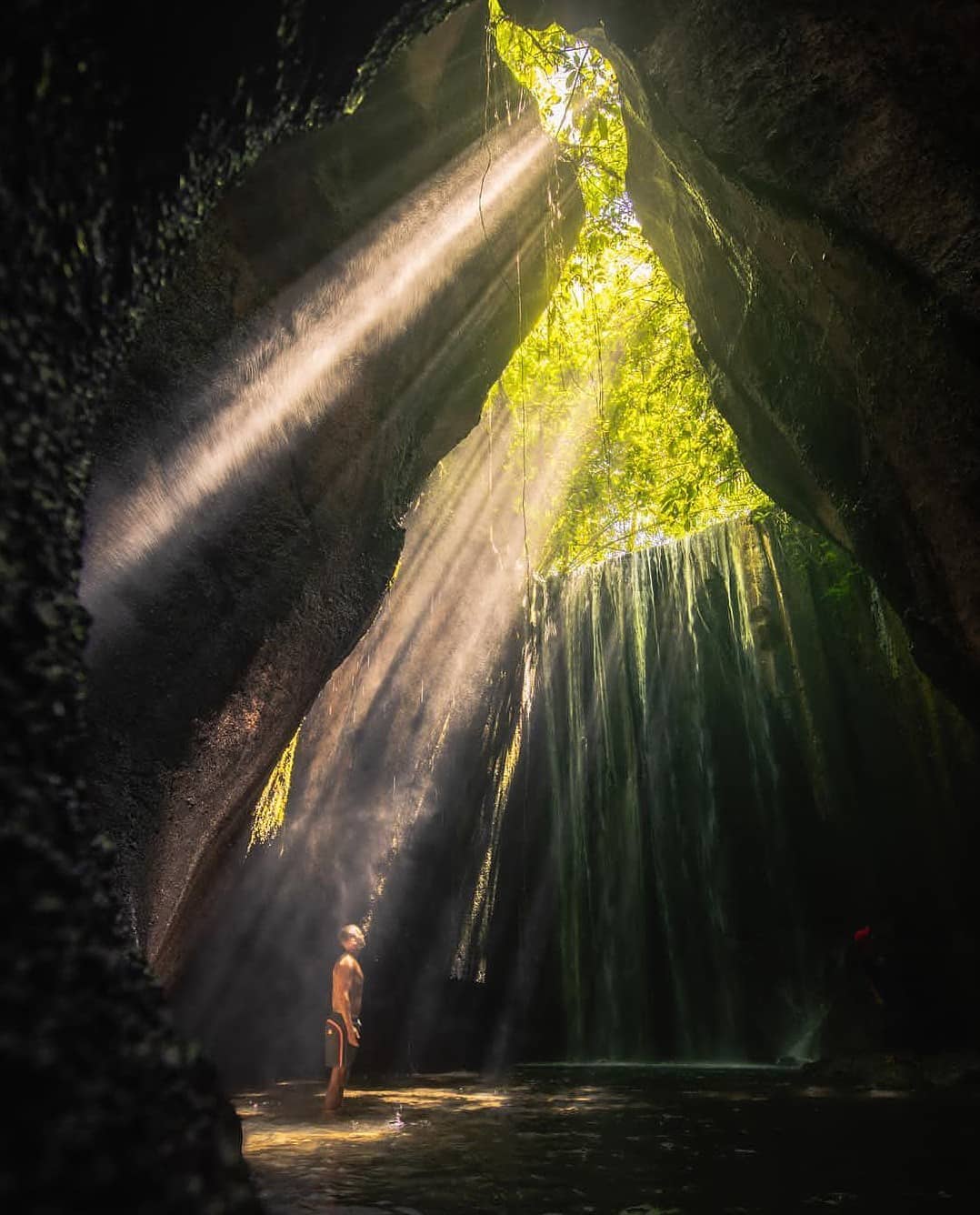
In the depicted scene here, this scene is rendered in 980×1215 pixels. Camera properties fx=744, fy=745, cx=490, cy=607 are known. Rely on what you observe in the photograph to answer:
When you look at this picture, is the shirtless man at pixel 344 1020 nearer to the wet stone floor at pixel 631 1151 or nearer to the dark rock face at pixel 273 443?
the wet stone floor at pixel 631 1151

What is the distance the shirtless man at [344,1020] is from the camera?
25.5ft

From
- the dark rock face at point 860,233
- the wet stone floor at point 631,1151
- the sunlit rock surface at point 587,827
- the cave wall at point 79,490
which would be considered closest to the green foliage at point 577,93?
the dark rock face at point 860,233

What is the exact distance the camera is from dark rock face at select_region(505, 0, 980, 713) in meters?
3.23

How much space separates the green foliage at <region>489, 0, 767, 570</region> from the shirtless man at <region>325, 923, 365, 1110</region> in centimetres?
639

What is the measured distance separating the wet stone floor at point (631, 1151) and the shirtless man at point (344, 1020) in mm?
314

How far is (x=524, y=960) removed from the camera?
1300 cm

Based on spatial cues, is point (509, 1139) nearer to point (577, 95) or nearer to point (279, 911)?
point (279, 911)

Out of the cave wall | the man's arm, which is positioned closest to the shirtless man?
the man's arm

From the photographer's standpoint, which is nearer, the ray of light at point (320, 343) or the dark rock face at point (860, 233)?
the dark rock face at point (860, 233)

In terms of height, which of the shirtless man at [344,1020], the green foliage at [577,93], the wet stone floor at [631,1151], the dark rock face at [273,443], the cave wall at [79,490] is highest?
the green foliage at [577,93]

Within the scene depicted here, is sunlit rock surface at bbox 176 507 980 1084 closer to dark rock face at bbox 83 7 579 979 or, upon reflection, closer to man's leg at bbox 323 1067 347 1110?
man's leg at bbox 323 1067 347 1110

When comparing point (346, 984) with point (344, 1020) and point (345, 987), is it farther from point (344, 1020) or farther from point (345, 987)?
point (344, 1020)

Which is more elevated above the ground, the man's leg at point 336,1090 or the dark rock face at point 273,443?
the dark rock face at point 273,443

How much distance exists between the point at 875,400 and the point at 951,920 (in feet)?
26.5
